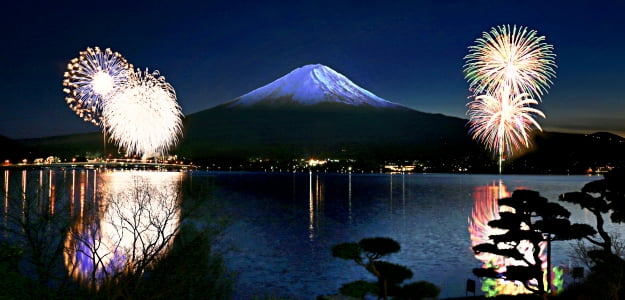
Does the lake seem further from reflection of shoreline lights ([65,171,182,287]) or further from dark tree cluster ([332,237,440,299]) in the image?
dark tree cluster ([332,237,440,299])

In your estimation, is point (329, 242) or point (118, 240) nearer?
point (118, 240)

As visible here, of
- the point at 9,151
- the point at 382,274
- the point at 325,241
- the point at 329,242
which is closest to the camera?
the point at 382,274

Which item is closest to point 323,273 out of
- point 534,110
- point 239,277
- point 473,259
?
point 239,277

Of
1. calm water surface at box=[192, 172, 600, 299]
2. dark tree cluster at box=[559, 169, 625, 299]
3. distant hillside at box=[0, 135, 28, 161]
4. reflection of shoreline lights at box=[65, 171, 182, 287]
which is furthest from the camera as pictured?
distant hillside at box=[0, 135, 28, 161]

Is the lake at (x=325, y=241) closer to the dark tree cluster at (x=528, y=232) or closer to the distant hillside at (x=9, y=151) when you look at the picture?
the dark tree cluster at (x=528, y=232)

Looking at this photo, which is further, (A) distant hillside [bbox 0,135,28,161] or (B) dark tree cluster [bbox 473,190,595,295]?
(A) distant hillside [bbox 0,135,28,161]

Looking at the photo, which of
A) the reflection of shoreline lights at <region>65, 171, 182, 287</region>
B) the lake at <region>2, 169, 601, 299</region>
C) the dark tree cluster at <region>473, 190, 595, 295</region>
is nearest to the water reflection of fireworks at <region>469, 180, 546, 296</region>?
the lake at <region>2, 169, 601, 299</region>

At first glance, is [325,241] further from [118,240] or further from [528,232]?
[528,232]

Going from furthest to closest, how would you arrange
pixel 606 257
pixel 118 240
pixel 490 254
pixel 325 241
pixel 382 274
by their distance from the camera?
pixel 325 241 → pixel 118 240 → pixel 490 254 → pixel 606 257 → pixel 382 274

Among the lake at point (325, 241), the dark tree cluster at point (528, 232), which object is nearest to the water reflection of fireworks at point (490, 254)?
the lake at point (325, 241)

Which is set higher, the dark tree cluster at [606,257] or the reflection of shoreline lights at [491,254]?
the dark tree cluster at [606,257]

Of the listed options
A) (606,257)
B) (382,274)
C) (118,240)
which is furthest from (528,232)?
(118,240)

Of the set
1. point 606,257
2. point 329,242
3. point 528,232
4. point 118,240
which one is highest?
point 528,232

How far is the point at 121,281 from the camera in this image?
A: 15.0 metres
